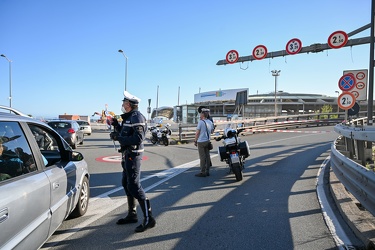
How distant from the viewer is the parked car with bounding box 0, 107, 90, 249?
2.38 meters

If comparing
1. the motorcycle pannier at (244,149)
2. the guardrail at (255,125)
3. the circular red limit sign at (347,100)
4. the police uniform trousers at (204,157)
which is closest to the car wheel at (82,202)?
the police uniform trousers at (204,157)

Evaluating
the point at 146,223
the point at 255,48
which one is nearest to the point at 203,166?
the point at 146,223

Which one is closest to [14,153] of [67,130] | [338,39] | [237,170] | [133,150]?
[133,150]

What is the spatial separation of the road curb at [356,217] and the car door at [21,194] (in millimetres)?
3534

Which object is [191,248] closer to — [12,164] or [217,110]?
[12,164]

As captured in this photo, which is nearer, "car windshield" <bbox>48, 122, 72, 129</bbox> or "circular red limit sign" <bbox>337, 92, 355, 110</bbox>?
"circular red limit sign" <bbox>337, 92, 355, 110</bbox>

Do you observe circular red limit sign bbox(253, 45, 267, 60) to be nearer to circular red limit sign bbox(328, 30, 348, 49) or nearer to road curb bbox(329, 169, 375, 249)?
circular red limit sign bbox(328, 30, 348, 49)

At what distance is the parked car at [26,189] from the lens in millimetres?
2378

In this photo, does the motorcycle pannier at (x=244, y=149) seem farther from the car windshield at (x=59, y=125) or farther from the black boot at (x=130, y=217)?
the car windshield at (x=59, y=125)

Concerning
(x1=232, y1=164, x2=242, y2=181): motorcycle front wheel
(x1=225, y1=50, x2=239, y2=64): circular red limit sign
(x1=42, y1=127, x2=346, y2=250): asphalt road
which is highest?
(x1=225, y1=50, x2=239, y2=64): circular red limit sign

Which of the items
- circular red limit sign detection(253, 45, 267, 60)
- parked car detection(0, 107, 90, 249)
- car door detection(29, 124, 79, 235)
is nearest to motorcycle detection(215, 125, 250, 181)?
car door detection(29, 124, 79, 235)

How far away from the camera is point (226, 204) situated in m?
5.38

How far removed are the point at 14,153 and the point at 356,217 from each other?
444 centimetres

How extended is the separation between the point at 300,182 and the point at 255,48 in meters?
11.7
